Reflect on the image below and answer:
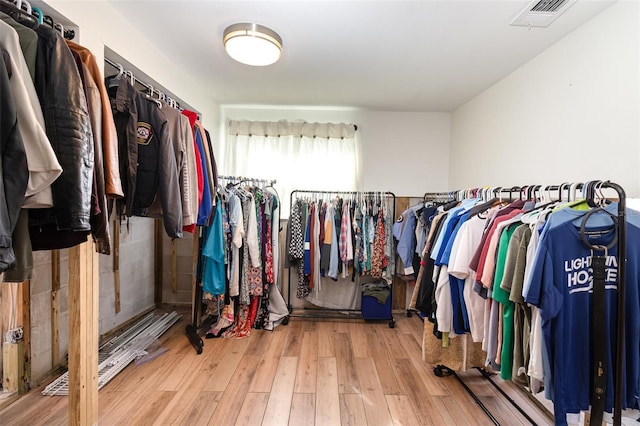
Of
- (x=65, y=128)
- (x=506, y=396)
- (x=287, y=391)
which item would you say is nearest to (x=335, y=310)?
(x=287, y=391)

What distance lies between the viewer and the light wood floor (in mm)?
1742

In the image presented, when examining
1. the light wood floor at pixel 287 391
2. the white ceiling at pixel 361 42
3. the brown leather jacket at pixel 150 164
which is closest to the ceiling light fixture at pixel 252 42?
the white ceiling at pixel 361 42

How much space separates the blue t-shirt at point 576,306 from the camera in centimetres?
115

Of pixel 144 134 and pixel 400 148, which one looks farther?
pixel 400 148

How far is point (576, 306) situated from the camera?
1.17 meters

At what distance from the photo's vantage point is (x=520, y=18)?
5.48 feet

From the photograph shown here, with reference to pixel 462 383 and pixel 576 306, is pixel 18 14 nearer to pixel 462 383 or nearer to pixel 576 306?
pixel 576 306

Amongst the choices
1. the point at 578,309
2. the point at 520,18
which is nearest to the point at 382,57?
the point at 520,18

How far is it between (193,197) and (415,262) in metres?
2.23

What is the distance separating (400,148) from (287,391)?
280cm

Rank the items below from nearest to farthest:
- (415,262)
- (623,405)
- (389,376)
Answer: (623,405), (389,376), (415,262)

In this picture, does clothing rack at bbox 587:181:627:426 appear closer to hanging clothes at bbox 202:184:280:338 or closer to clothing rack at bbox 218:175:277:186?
hanging clothes at bbox 202:184:280:338

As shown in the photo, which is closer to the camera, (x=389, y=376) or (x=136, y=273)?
(x=389, y=376)

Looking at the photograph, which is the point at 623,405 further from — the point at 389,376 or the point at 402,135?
the point at 402,135
